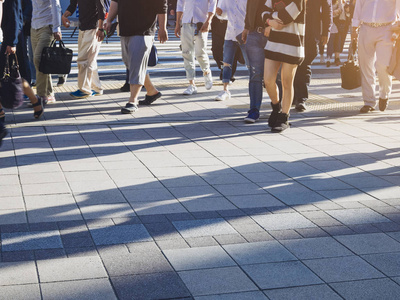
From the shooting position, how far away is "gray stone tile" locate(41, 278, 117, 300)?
3443 mm

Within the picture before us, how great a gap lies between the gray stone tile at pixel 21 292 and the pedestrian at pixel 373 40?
6.78 m

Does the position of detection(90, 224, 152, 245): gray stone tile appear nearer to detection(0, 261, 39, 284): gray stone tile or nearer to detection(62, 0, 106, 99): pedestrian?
detection(0, 261, 39, 284): gray stone tile

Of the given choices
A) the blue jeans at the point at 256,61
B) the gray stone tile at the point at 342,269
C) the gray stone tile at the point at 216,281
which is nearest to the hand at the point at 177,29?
the blue jeans at the point at 256,61

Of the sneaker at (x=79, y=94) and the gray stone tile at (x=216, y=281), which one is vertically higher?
the gray stone tile at (x=216, y=281)

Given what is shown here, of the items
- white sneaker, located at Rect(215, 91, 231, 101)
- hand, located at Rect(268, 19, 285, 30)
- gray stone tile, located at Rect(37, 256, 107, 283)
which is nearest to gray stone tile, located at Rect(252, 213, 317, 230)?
gray stone tile, located at Rect(37, 256, 107, 283)

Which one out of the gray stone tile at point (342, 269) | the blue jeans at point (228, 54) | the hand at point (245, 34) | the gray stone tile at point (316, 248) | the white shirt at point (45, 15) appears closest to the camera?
the gray stone tile at point (342, 269)

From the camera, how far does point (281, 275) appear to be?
3812 mm

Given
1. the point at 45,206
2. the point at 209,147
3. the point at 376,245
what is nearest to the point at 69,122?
the point at 209,147

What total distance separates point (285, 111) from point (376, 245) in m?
3.85

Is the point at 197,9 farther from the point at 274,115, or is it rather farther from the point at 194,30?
the point at 274,115

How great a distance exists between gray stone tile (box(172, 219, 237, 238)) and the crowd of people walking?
3.38 m

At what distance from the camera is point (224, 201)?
5.21 metres

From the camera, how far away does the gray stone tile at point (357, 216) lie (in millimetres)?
4801

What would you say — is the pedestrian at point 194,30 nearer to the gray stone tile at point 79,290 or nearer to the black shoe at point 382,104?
the black shoe at point 382,104
